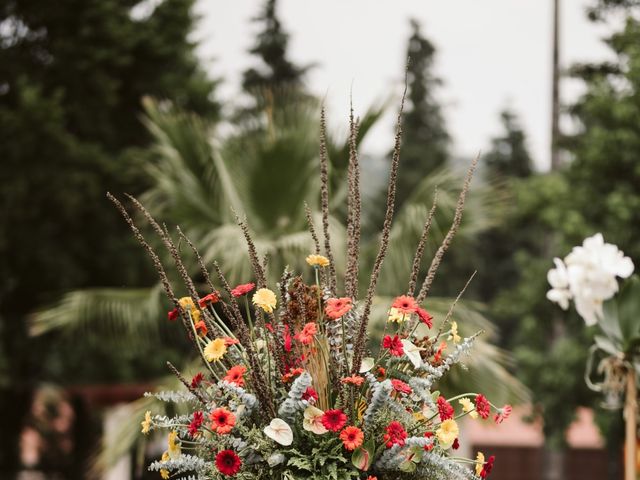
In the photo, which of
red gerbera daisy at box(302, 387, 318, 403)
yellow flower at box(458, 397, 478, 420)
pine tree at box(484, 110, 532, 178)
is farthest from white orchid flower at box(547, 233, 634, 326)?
pine tree at box(484, 110, 532, 178)

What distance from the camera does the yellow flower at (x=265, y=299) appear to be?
2203mm

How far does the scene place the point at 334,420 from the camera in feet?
6.59

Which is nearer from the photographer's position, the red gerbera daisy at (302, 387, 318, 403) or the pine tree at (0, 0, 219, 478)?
the red gerbera daisy at (302, 387, 318, 403)

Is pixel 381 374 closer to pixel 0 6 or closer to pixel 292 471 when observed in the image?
pixel 292 471

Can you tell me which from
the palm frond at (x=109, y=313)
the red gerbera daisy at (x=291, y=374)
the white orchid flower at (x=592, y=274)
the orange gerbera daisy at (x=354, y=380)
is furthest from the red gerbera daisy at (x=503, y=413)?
the palm frond at (x=109, y=313)

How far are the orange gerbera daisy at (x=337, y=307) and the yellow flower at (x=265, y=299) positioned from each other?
0.15 metres

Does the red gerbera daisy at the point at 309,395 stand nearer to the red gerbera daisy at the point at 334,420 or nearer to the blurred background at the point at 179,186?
the red gerbera daisy at the point at 334,420

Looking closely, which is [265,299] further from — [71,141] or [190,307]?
[71,141]

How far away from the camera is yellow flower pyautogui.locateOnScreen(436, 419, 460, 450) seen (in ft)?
6.90

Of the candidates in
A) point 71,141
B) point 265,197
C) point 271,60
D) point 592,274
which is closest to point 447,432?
point 592,274

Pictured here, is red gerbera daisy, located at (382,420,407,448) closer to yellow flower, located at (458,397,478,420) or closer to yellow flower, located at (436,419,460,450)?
yellow flower, located at (436,419,460,450)

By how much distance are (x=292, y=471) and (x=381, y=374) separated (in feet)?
1.05

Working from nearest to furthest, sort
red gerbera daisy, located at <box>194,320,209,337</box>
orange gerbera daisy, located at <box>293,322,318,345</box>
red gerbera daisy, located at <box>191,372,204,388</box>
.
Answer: orange gerbera daisy, located at <box>293,322,318,345</box> < red gerbera daisy, located at <box>191,372,204,388</box> < red gerbera daisy, located at <box>194,320,209,337</box>

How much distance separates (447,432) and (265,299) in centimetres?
55
